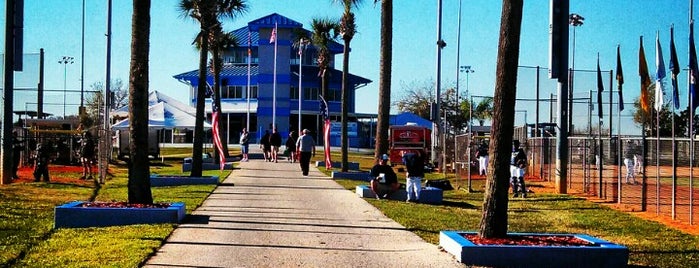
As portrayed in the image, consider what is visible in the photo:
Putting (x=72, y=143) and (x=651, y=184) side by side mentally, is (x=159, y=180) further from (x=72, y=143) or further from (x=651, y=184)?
(x=651, y=184)

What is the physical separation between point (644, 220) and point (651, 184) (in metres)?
12.7

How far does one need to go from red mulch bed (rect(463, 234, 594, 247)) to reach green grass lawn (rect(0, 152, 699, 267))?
0.81 meters

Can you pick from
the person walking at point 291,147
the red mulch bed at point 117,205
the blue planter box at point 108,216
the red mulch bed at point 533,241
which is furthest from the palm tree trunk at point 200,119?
the red mulch bed at point 533,241

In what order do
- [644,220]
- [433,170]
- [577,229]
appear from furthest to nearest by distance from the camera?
[433,170] → [644,220] → [577,229]

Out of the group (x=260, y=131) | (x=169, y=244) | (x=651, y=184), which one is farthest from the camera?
(x=260, y=131)

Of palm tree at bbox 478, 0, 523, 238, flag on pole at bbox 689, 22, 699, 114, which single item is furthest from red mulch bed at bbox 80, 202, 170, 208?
flag on pole at bbox 689, 22, 699, 114

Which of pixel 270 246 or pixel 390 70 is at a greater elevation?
pixel 390 70

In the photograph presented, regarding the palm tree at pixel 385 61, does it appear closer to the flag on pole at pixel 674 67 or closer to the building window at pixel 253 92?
the flag on pole at pixel 674 67

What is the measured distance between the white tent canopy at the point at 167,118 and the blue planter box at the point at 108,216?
28.6m

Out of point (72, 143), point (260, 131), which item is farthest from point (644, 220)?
point (260, 131)

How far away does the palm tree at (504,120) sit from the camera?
11.2m

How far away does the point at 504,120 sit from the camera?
11.2 metres

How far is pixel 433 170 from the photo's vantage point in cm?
3791

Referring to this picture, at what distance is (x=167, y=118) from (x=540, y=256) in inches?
1366
